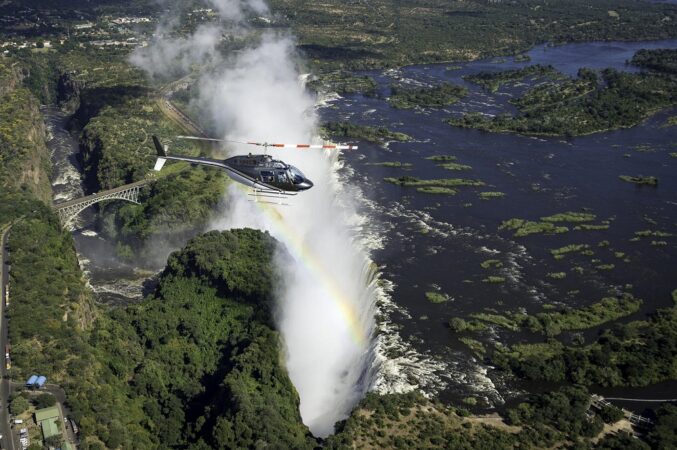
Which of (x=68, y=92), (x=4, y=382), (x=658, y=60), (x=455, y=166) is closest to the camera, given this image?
(x=4, y=382)

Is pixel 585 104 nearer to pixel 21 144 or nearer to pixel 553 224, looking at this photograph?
pixel 553 224

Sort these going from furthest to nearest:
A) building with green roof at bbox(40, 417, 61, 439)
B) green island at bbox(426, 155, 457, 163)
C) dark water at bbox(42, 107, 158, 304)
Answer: green island at bbox(426, 155, 457, 163)
dark water at bbox(42, 107, 158, 304)
building with green roof at bbox(40, 417, 61, 439)

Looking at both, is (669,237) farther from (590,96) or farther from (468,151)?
(590,96)

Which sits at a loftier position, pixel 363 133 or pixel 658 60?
pixel 658 60

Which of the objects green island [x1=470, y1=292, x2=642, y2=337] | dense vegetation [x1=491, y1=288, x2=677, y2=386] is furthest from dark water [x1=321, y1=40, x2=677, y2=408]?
dense vegetation [x1=491, y1=288, x2=677, y2=386]

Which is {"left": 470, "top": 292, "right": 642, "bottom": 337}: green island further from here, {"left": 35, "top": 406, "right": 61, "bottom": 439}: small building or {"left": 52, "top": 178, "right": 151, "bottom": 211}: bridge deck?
{"left": 52, "top": 178, "right": 151, "bottom": 211}: bridge deck

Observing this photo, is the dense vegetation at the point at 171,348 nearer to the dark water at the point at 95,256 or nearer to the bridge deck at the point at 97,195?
the dark water at the point at 95,256

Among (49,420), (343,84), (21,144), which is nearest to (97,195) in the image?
(21,144)

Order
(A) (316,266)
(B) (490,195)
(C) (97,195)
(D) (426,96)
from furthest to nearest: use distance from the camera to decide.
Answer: (D) (426,96) → (B) (490,195) → (C) (97,195) → (A) (316,266)
